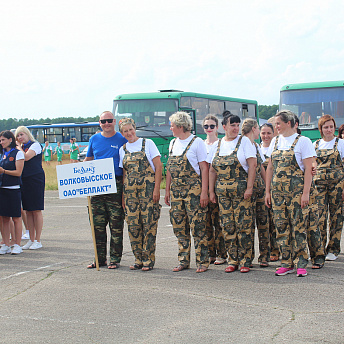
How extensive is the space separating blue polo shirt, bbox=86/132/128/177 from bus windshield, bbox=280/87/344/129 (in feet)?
43.4

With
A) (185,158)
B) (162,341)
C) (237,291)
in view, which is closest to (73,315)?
(162,341)

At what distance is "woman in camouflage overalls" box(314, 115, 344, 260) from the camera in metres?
7.68

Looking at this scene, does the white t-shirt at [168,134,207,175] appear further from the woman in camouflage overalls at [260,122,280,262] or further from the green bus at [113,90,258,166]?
the green bus at [113,90,258,166]

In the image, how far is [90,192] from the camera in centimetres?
739

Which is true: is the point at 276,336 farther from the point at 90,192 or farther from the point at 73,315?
the point at 90,192

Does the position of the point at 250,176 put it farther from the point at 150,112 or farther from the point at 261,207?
the point at 150,112

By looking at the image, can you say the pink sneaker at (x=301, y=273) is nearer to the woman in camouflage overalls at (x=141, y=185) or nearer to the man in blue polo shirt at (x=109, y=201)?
the woman in camouflage overalls at (x=141, y=185)

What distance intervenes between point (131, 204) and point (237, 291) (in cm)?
187

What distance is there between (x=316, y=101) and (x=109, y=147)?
45.8 ft

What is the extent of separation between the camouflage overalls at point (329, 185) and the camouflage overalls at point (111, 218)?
8.67ft

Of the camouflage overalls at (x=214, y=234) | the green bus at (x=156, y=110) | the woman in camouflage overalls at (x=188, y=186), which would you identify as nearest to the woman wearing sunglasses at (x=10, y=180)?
the woman in camouflage overalls at (x=188, y=186)

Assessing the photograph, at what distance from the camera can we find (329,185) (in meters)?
7.72

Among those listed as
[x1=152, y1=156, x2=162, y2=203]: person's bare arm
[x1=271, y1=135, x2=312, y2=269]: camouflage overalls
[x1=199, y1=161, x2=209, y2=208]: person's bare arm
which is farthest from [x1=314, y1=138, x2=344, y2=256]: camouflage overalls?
[x1=152, y1=156, x2=162, y2=203]: person's bare arm

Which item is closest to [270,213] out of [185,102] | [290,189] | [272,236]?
[272,236]
